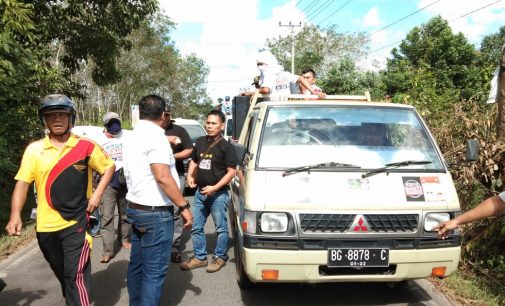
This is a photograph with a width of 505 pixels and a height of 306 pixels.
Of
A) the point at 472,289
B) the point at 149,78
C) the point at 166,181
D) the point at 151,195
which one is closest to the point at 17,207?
the point at 151,195

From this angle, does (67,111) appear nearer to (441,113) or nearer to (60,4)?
(441,113)

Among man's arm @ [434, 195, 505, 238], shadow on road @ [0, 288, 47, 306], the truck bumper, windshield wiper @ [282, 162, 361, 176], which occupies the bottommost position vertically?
shadow on road @ [0, 288, 47, 306]

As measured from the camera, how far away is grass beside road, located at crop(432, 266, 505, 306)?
424 cm

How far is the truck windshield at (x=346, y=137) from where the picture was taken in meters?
4.07

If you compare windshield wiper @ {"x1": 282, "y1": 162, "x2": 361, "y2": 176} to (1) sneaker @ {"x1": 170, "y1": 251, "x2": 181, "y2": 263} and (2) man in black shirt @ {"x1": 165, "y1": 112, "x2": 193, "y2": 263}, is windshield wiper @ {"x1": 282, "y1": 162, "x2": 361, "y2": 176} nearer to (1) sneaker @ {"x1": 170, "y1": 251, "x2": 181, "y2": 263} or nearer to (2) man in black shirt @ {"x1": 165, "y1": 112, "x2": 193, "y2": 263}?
(2) man in black shirt @ {"x1": 165, "y1": 112, "x2": 193, "y2": 263}

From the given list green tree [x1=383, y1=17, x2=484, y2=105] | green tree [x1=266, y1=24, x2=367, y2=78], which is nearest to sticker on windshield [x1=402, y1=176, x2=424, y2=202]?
green tree [x1=383, y1=17, x2=484, y2=105]

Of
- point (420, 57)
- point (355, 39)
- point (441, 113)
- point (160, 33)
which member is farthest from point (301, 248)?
point (355, 39)

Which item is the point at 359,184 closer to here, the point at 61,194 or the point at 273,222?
the point at 273,222

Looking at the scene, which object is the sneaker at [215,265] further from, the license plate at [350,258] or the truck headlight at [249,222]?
the license plate at [350,258]

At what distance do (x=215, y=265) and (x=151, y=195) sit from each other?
2.03 metres

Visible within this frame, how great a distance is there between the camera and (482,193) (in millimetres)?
5773

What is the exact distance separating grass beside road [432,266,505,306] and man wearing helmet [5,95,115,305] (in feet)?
11.3

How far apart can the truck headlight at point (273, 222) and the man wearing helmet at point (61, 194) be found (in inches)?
51.1

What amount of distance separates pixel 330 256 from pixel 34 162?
7.65ft
